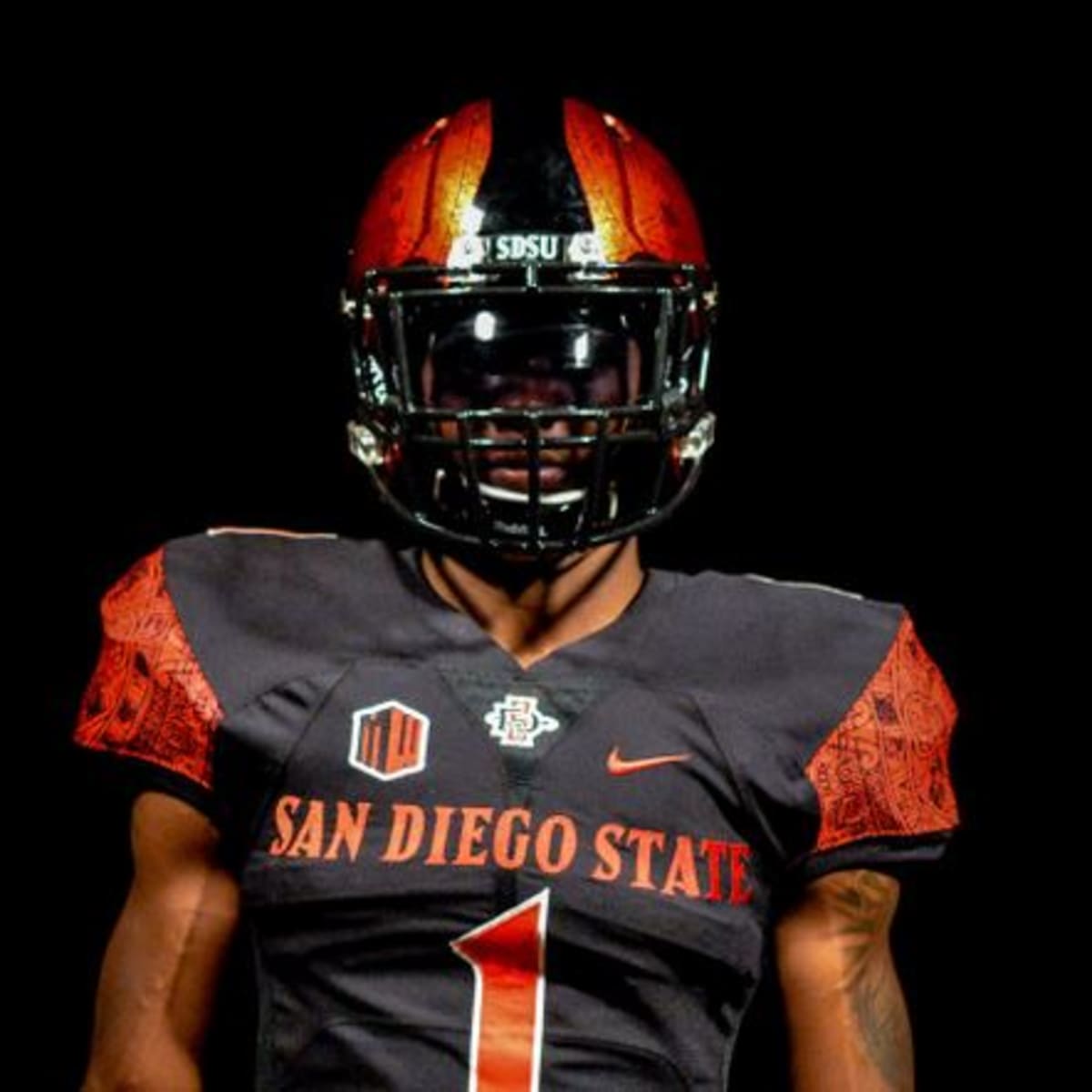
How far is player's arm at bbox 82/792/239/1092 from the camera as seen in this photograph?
2.08m

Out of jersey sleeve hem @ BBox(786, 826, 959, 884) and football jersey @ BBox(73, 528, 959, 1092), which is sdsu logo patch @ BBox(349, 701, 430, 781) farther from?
jersey sleeve hem @ BBox(786, 826, 959, 884)

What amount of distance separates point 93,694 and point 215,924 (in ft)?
0.85

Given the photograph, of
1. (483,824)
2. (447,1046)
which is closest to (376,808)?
(483,824)

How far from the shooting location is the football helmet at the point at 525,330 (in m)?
2.06

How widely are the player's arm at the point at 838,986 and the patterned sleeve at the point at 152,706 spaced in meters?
0.58

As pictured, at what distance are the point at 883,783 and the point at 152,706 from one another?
71 centimetres

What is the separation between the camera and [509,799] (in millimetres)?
1999

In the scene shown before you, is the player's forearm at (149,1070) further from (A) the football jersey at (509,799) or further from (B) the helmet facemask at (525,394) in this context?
(B) the helmet facemask at (525,394)

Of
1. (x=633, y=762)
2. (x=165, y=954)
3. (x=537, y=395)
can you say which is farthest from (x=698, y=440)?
(x=165, y=954)

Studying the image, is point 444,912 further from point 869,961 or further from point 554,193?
point 554,193

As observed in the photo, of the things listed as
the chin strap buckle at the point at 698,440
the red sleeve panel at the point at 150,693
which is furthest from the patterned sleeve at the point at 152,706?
the chin strap buckle at the point at 698,440

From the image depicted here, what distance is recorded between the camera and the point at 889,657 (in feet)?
6.99

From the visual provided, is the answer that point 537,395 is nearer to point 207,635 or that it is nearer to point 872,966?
point 207,635

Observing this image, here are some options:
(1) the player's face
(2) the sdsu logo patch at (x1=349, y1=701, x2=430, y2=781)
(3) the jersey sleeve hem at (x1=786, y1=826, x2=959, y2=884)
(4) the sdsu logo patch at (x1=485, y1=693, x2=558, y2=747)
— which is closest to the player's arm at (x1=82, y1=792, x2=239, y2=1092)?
(2) the sdsu logo patch at (x1=349, y1=701, x2=430, y2=781)
